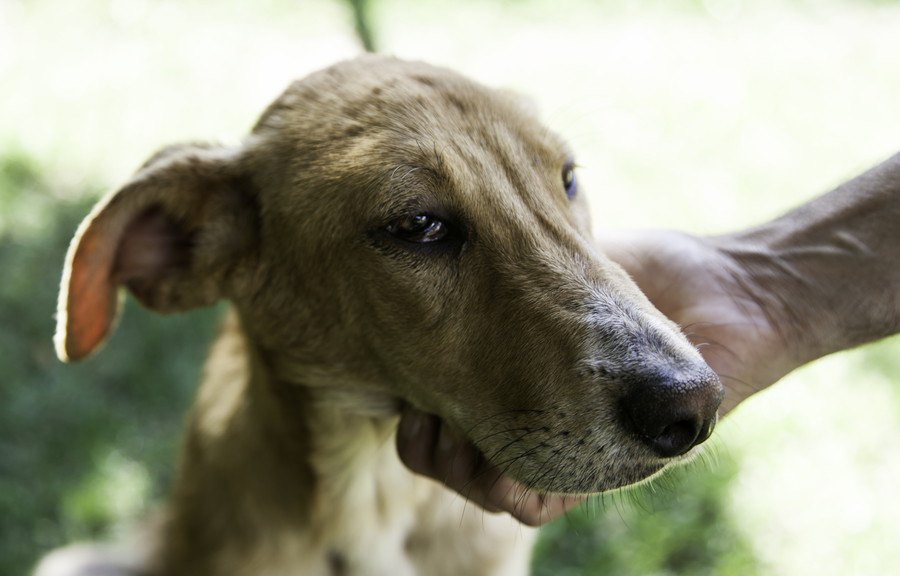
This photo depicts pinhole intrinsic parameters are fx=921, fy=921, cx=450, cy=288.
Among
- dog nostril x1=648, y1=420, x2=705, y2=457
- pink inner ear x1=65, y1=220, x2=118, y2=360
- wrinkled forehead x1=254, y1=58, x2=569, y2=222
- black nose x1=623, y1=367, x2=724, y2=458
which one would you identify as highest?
wrinkled forehead x1=254, y1=58, x2=569, y2=222

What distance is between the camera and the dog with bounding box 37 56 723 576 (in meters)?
2.73

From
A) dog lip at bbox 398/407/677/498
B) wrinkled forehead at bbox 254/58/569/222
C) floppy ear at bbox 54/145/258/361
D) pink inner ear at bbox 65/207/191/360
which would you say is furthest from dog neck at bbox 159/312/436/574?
wrinkled forehead at bbox 254/58/569/222

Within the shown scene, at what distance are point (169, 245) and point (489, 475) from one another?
1.46m

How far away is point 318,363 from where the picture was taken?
3.30 meters

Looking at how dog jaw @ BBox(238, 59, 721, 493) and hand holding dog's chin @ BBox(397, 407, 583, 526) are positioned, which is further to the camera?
hand holding dog's chin @ BBox(397, 407, 583, 526)

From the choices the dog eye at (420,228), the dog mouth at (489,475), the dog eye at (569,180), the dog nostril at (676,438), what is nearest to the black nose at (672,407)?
the dog nostril at (676,438)

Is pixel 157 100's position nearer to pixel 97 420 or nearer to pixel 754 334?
pixel 97 420

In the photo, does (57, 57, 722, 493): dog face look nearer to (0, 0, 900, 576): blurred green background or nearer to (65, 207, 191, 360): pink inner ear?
(65, 207, 191, 360): pink inner ear

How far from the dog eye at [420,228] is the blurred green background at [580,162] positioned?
125cm

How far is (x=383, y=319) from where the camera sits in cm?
306

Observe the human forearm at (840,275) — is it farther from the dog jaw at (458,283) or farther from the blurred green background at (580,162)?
the dog jaw at (458,283)

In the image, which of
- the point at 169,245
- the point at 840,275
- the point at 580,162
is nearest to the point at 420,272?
the point at 169,245

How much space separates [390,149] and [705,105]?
658 cm

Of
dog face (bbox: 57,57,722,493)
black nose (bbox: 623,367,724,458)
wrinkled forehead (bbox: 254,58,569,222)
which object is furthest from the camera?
wrinkled forehead (bbox: 254,58,569,222)
